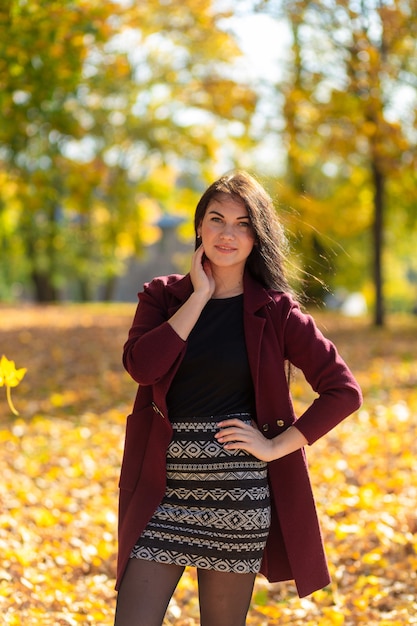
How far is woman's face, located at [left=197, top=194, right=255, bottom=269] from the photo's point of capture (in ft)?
9.59

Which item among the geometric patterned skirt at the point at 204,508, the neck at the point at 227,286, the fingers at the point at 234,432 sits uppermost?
the neck at the point at 227,286

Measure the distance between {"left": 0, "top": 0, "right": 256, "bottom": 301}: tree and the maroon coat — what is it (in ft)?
12.4

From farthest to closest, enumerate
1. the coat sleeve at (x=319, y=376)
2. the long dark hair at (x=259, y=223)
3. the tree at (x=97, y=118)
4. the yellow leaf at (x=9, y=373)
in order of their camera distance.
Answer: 1. the tree at (x=97, y=118)
2. the yellow leaf at (x=9, y=373)
3. the long dark hair at (x=259, y=223)
4. the coat sleeve at (x=319, y=376)

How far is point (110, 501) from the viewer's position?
6.40 m

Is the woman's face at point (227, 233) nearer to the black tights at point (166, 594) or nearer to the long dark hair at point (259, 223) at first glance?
the long dark hair at point (259, 223)

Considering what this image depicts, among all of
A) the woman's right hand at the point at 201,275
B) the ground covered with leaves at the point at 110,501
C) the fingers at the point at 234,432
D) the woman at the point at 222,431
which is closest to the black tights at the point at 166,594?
the woman at the point at 222,431

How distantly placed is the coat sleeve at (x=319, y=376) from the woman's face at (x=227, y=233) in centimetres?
25

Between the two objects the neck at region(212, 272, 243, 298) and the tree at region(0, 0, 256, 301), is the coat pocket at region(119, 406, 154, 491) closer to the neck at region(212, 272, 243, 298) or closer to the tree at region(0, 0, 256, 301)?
the neck at region(212, 272, 243, 298)

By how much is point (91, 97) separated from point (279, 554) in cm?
1936

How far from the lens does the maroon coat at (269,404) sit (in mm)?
2799

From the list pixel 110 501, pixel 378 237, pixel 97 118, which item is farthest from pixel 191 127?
pixel 110 501

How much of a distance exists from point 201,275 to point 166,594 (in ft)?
3.37

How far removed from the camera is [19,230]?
25484mm

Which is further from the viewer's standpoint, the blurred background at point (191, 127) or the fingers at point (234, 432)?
the blurred background at point (191, 127)
